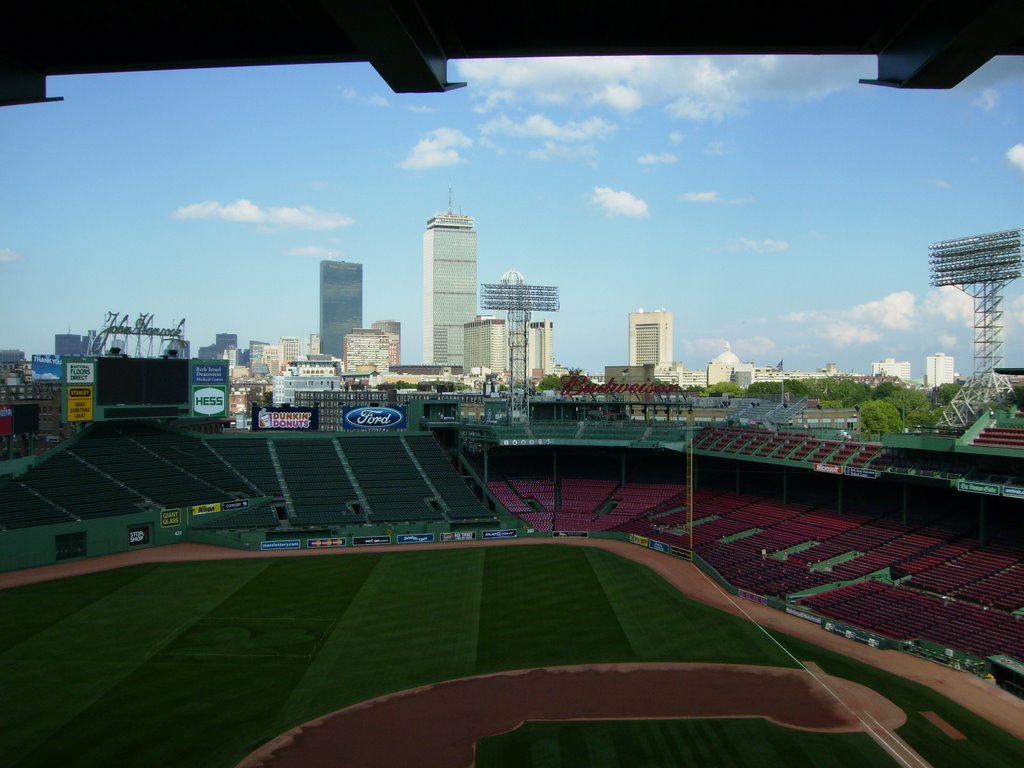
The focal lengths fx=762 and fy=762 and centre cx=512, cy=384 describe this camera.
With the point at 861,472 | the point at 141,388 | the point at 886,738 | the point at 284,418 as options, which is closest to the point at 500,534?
the point at 284,418

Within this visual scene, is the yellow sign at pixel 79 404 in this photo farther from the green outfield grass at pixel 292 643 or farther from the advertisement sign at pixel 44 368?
the advertisement sign at pixel 44 368

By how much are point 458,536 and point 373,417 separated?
59.3 ft

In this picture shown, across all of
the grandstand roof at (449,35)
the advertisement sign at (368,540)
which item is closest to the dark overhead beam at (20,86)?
the grandstand roof at (449,35)

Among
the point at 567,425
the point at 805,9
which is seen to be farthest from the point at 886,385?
the point at 805,9

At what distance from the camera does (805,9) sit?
5719 mm

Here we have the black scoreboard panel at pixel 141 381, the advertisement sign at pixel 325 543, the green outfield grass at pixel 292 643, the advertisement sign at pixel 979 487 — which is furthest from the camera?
the black scoreboard panel at pixel 141 381

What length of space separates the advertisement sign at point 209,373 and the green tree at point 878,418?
80.7m

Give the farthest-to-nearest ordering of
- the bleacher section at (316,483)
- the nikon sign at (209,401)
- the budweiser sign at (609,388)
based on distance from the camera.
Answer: the budweiser sign at (609,388) → the nikon sign at (209,401) → the bleacher section at (316,483)

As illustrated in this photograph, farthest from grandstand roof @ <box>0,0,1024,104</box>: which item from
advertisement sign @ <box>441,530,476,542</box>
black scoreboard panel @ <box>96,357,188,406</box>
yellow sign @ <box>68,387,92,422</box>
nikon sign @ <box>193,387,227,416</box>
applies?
nikon sign @ <box>193,387,227,416</box>

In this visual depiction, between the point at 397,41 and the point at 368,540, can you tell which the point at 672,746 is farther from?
the point at 368,540

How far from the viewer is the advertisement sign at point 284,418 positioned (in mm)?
69312

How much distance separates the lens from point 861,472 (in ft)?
154

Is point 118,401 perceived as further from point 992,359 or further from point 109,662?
point 992,359

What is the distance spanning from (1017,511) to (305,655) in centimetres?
3866
